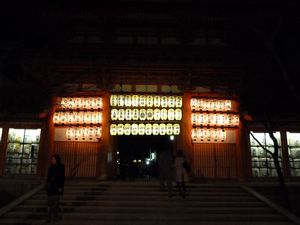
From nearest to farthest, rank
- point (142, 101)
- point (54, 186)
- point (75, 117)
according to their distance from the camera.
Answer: point (54, 186)
point (142, 101)
point (75, 117)

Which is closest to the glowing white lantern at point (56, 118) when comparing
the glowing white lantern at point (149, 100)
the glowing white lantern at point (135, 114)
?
the glowing white lantern at point (135, 114)

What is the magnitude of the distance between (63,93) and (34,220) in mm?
8582

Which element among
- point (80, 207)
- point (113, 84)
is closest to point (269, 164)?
point (113, 84)

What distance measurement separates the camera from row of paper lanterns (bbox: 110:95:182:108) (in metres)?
17.1

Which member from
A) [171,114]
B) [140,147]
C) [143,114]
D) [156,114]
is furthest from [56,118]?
[140,147]

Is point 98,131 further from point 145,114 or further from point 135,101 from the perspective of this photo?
point 145,114

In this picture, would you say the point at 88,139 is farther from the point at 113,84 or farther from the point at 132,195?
the point at 132,195

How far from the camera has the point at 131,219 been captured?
10602mm

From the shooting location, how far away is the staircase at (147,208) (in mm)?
10586

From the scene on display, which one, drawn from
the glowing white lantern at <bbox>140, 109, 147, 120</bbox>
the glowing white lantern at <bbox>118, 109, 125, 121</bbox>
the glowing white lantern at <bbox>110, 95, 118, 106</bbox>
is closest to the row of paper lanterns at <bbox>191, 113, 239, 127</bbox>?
the glowing white lantern at <bbox>140, 109, 147, 120</bbox>

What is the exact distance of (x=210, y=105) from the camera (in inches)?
→ 698

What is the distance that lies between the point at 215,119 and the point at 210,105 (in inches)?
35.2

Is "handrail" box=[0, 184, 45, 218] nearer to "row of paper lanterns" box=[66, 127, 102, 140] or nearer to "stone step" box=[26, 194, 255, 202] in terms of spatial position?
"stone step" box=[26, 194, 255, 202]

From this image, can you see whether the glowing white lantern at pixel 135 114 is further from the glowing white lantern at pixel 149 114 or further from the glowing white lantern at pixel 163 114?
the glowing white lantern at pixel 163 114
